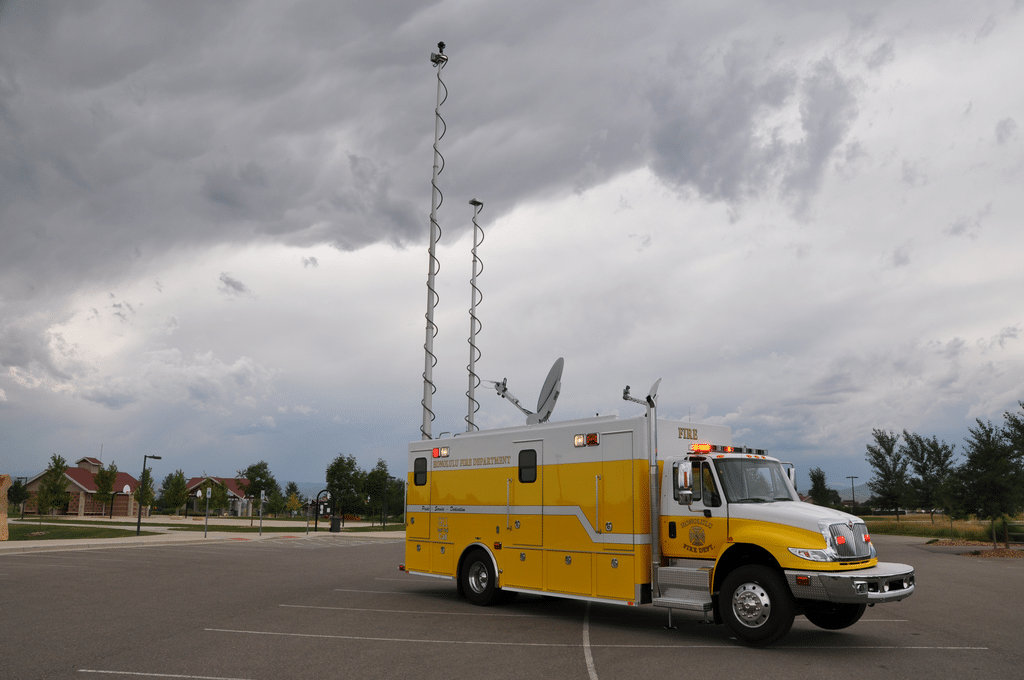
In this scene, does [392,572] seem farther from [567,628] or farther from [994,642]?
[994,642]

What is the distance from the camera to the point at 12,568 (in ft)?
64.0

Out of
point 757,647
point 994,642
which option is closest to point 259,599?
point 757,647

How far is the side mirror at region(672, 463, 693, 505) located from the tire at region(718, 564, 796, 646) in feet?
3.77

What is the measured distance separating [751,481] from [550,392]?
17.6 feet

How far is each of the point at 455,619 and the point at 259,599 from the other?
4.40 metres

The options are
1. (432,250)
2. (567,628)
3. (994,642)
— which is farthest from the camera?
(432,250)

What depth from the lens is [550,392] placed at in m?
15.2

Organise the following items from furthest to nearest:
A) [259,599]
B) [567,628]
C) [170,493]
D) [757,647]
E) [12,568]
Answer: [170,493]
[12,568]
[259,599]
[567,628]
[757,647]

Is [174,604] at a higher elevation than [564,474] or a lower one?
lower

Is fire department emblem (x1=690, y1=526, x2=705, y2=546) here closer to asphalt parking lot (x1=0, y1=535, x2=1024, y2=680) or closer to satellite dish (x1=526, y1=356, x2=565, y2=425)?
asphalt parking lot (x1=0, y1=535, x2=1024, y2=680)

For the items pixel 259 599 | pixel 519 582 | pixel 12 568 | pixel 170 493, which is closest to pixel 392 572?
pixel 259 599

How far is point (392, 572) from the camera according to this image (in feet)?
66.6

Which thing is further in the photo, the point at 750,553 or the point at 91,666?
the point at 750,553

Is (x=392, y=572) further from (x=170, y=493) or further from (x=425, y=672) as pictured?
(x=170, y=493)
